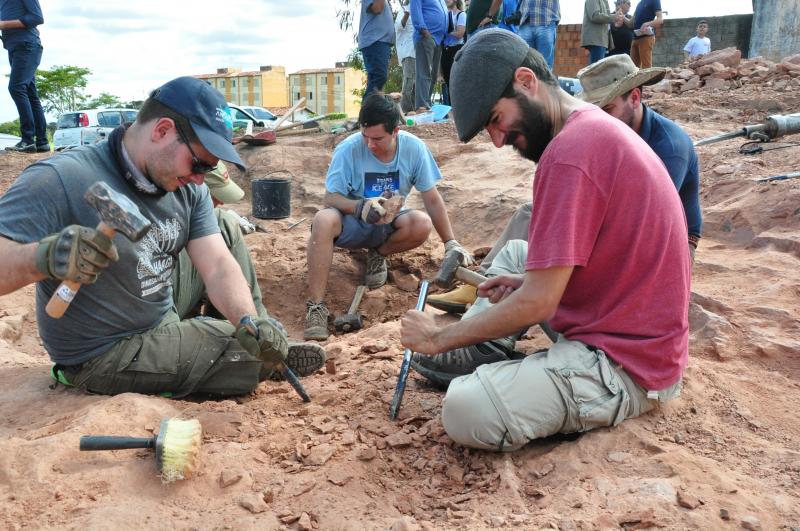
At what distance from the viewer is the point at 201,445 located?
7.70ft

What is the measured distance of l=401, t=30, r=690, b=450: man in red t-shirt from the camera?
77.4 inches

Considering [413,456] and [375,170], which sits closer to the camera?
[413,456]

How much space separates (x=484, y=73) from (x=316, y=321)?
8.29ft

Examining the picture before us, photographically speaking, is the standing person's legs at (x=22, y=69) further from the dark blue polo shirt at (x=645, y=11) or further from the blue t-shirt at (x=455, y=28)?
the dark blue polo shirt at (x=645, y=11)

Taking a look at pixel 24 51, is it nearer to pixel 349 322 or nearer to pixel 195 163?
pixel 349 322

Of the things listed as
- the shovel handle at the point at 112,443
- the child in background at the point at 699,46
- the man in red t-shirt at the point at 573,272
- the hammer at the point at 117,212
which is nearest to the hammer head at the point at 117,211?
the hammer at the point at 117,212

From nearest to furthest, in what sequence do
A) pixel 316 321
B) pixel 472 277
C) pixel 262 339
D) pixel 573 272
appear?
1. pixel 573 272
2. pixel 262 339
3. pixel 472 277
4. pixel 316 321

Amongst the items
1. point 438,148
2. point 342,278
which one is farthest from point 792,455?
point 438,148

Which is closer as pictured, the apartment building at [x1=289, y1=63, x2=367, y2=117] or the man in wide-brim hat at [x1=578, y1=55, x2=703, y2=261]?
the man in wide-brim hat at [x1=578, y1=55, x2=703, y2=261]

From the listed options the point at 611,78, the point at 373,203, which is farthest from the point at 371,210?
the point at 611,78

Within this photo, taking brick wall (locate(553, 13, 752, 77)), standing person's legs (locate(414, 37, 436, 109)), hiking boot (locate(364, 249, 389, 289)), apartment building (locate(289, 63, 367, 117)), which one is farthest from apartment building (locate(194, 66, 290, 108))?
hiking boot (locate(364, 249, 389, 289))

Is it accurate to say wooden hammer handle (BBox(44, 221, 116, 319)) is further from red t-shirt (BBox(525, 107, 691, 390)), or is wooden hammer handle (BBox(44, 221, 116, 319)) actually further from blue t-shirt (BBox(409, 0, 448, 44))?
blue t-shirt (BBox(409, 0, 448, 44))

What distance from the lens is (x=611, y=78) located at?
340 cm

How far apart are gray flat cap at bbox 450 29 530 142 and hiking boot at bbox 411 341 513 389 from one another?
3.13ft
